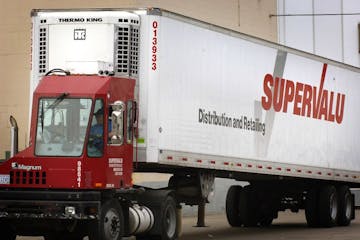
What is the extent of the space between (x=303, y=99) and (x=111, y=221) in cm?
876

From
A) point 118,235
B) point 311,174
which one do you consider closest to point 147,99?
point 118,235

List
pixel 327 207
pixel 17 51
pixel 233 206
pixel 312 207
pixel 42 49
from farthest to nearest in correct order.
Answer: pixel 17 51 → pixel 233 206 → pixel 312 207 → pixel 327 207 → pixel 42 49

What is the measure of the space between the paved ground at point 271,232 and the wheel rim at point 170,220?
286 centimetres

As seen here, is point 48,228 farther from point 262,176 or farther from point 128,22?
point 262,176

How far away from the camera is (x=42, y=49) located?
54.2ft

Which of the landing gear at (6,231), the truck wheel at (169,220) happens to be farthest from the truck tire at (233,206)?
the landing gear at (6,231)

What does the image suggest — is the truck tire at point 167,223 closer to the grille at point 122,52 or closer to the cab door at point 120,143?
the cab door at point 120,143

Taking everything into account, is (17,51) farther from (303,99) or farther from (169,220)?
(169,220)

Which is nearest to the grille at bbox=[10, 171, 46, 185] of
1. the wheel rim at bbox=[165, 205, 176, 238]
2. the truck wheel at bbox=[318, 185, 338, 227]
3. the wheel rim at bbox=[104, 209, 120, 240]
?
the wheel rim at bbox=[104, 209, 120, 240]

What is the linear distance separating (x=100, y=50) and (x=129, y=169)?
2292 millimetres

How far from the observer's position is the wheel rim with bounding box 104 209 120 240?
49.7 ft

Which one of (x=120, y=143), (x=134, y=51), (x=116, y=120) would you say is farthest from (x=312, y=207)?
(x=116, y=120)

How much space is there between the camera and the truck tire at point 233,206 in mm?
24453

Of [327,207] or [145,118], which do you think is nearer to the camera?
[145,118]
